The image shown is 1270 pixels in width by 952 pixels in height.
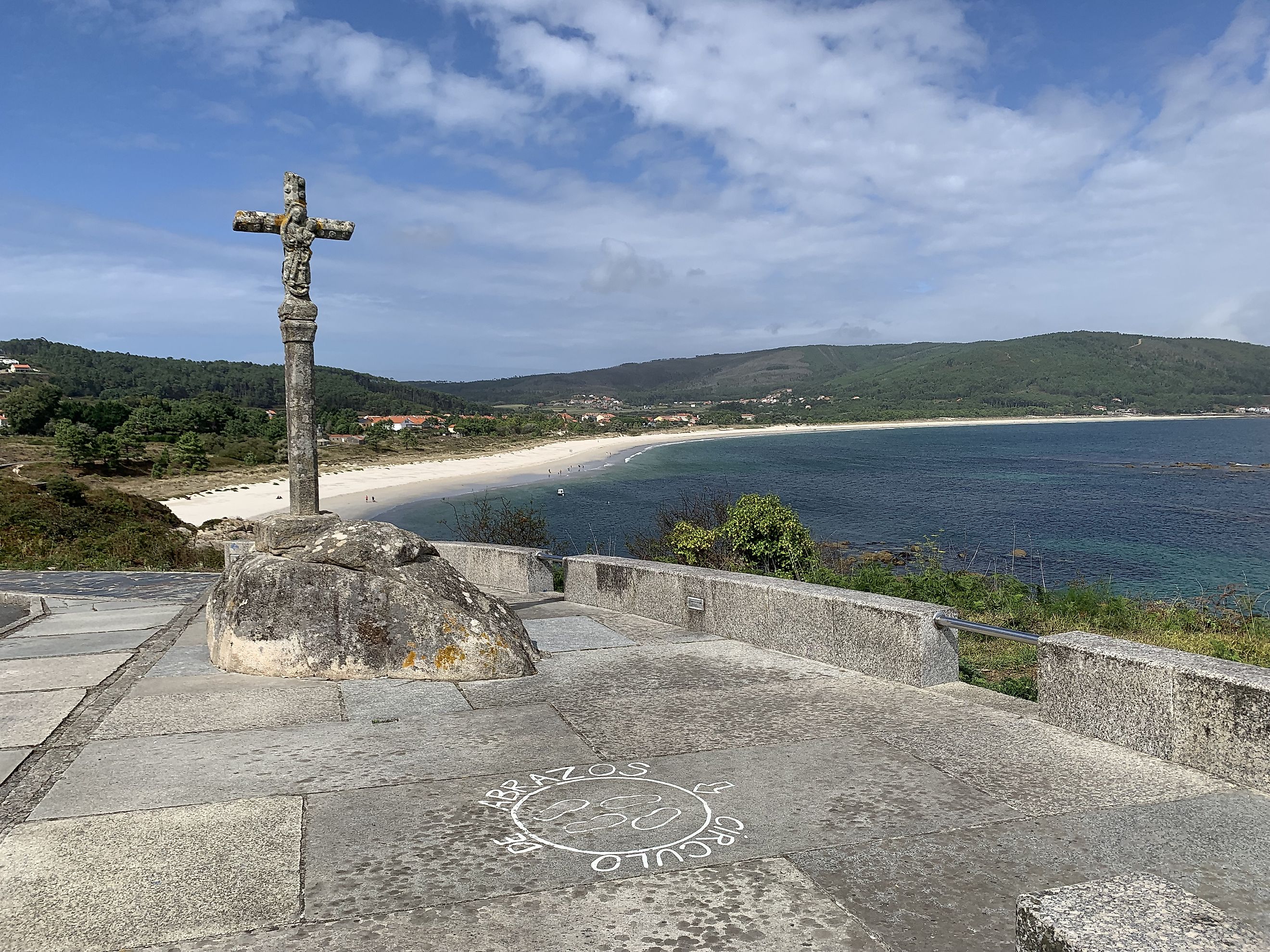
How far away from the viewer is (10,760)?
14.2 feet

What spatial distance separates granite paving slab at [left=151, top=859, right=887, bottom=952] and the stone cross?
553cm

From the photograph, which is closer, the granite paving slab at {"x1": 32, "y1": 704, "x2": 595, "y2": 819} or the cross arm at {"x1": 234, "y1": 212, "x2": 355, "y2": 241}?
the granite paving slab at {"x1": 32, "y1": 704, "x2": 595, "y2": 819}

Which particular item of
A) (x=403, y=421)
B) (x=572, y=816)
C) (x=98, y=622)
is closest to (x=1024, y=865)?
(x=572, y=816)

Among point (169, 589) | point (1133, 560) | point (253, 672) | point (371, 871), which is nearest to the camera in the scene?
point (371, 871)

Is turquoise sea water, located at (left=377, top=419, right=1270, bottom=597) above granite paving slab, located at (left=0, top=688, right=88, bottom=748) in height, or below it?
below

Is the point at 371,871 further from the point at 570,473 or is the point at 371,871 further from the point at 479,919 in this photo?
the point at 570,473

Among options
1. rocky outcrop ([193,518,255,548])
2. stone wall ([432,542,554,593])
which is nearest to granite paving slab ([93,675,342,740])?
stone wall ([432,542,554,593])

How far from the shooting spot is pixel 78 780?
13.4 ft

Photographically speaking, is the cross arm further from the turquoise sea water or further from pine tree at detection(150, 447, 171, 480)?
pine tree at detection(150, 447, 171, 480)

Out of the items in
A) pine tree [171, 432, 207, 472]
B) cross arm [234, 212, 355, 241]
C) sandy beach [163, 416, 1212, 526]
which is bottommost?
sandy beach [163, 416, 1212, 526]

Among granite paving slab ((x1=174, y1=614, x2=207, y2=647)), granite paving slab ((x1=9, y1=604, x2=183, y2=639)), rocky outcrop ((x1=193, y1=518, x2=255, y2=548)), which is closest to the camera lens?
granite paving slab ((x1=174, y1=614, x2=207, y2=647))

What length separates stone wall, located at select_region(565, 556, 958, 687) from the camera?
224 inches

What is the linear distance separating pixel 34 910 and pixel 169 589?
839cm

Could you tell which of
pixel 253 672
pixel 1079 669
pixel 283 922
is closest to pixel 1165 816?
pixel 1079 669
